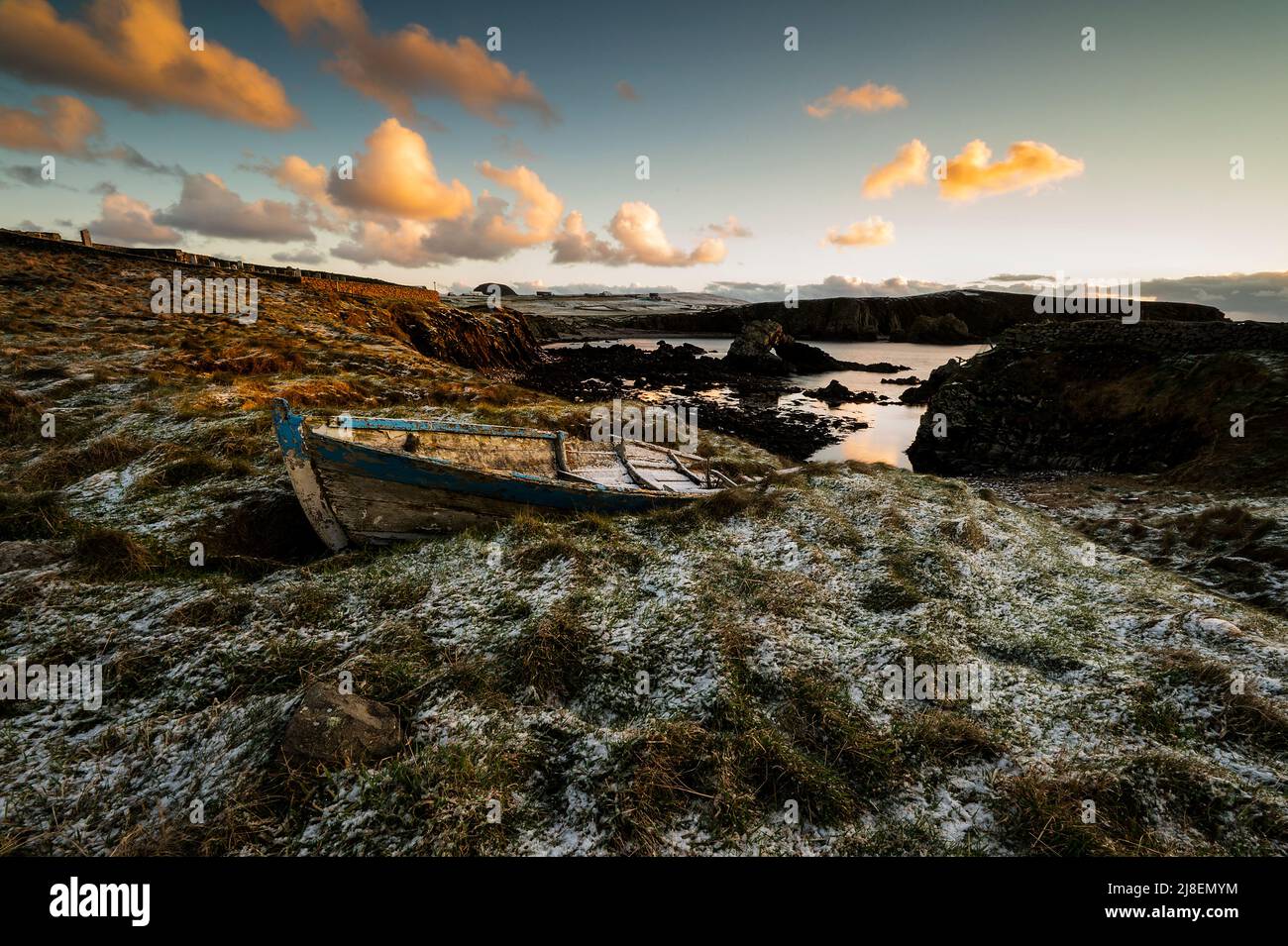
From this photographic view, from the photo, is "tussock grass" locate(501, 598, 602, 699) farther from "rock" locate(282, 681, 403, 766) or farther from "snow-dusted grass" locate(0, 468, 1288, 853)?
"rock" locate(282, 681, 403, 766)

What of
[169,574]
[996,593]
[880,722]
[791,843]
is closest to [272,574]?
[169,574]

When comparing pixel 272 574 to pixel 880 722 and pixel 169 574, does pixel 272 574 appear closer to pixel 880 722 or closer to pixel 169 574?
pixel 169 574

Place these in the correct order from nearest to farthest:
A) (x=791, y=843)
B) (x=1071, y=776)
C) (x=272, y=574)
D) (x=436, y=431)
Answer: (x=791, y=843)
(x=1071, y=776)
(x=272, y=574)
(x=436, y=431)

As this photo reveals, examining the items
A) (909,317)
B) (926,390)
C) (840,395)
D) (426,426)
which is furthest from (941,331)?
(426,426)

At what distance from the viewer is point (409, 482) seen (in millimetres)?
8078

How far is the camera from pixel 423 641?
5.63 metres

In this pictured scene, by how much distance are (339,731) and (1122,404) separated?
2469 cm

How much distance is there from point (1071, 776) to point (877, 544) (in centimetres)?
465

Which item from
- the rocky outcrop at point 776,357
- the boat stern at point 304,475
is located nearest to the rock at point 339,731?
the boat stern at point 304,475

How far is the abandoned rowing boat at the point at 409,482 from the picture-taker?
300 inches

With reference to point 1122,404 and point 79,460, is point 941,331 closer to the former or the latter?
point 1122,404

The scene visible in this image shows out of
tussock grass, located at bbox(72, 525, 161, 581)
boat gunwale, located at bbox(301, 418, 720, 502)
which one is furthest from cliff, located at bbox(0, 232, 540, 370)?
→ boat gunwale, located at bbox(301, 418, 720, 502)

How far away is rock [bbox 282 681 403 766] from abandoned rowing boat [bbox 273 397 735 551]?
4151 millimetres
